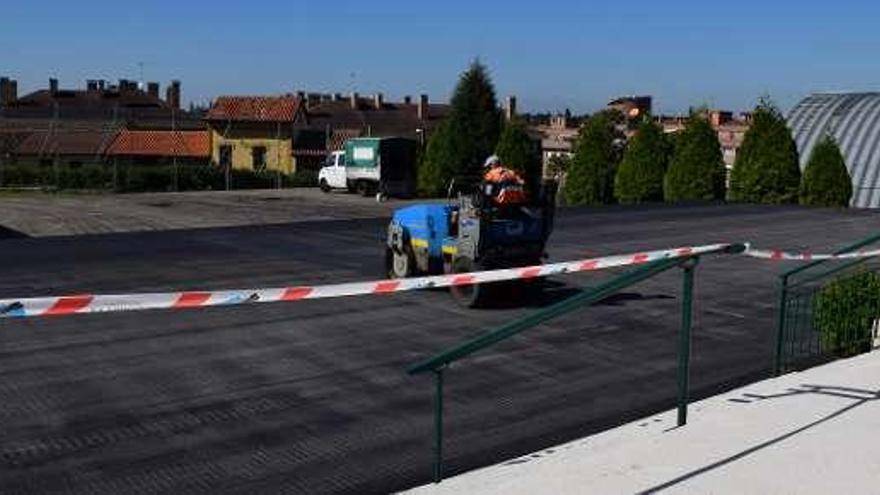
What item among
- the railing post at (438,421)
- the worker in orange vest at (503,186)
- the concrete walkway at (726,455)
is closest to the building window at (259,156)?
the worker in orange vest at (503,186)

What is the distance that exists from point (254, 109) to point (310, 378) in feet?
185

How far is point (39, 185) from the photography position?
2045 inches

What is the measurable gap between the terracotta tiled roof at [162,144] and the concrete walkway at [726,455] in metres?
61.3

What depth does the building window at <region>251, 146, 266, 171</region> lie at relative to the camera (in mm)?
62875

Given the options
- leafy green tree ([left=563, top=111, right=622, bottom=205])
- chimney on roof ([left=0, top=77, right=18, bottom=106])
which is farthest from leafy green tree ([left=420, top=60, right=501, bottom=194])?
chimney on roof ([left=0, top=77, right=18, bottom=106])

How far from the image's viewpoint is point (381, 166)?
43.8 meters

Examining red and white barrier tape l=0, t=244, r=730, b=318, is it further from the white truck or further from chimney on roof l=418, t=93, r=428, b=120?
chimney on roof l=418, t=93, r=428, b=120

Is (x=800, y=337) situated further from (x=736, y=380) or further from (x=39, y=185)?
(x=39, y=185)

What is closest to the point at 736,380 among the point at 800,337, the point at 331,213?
the point at 800,337

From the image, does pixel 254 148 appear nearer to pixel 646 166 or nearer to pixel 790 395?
pixel 646 166

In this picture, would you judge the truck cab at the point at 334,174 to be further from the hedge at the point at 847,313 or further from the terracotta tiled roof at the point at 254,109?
the hedge at the point at 847,313

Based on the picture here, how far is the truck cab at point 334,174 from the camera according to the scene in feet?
153

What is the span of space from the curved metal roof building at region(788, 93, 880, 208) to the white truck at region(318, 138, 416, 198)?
16.3m

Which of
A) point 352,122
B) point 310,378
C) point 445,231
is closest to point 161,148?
point 352,122
